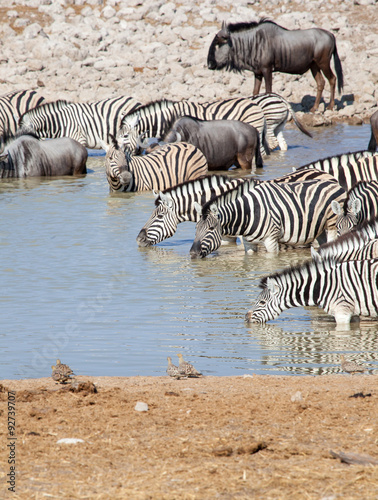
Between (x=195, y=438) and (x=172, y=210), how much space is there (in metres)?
7.41

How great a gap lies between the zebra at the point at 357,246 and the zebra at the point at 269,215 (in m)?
2.22

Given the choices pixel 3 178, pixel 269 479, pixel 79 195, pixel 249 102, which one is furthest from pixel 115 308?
pixel 249 102

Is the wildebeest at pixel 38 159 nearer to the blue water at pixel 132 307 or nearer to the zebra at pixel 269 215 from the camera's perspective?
the blue water at pixel 132 307

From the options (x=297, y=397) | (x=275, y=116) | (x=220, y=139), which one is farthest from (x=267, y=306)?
(x=275, y=116)

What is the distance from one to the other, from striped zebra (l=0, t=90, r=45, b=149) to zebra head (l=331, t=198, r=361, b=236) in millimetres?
12228

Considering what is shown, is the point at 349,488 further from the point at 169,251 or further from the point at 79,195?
the point at 79,195

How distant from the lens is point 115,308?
8.70 meters

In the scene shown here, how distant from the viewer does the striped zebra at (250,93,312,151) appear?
65.9 feet

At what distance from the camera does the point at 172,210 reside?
11875mm

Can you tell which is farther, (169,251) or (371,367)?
(169,251)

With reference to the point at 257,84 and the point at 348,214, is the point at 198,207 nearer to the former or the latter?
the point at 348,214

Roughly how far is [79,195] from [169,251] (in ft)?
14.5

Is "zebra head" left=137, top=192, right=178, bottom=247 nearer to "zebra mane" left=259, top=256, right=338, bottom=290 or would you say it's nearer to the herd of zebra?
the herd of zebra

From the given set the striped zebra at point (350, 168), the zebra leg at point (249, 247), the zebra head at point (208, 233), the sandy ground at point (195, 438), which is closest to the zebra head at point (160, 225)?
the zebra head at point (208, 233)
